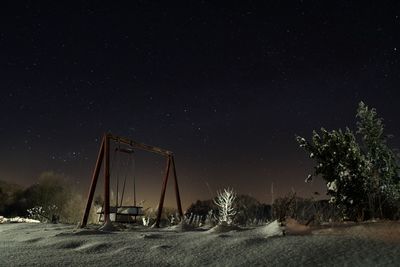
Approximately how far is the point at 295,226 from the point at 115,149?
22.6 ft

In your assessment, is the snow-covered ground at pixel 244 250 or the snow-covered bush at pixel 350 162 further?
the snow-covered bush at pixel 350 162

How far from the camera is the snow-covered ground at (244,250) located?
3492 mm

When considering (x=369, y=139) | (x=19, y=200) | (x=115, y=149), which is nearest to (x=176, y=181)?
(x=115, y=149)

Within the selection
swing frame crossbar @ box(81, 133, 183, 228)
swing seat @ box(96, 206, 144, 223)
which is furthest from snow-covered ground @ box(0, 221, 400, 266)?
swing seat @ box(96, 206, 144, 223)

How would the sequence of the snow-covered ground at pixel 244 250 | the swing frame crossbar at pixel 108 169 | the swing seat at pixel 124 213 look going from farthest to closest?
the swing seat at pixel 124 213, the swing frame crossbar at pixel 108 169, the snow-covered ground at pixel 244 250

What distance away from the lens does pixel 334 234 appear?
4.15 m

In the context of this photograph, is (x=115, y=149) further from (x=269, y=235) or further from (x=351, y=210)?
(x=269, y=235)

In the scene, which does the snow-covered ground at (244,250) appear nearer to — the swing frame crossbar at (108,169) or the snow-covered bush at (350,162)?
the swing frame crossbar at (108,169)

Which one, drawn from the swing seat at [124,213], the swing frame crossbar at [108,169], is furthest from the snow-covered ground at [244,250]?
the swing seat at [124,213]

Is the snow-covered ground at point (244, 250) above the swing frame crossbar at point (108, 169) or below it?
below

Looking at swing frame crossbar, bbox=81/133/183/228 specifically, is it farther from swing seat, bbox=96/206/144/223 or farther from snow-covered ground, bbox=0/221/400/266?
snow-covered ground, bbox=0/221/400/266

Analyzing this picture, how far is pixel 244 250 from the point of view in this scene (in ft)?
13.1

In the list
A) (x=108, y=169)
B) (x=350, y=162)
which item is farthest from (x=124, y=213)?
(x=350, y=162)

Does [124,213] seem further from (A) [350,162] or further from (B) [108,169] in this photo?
(A) [350,162]
